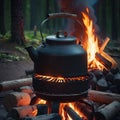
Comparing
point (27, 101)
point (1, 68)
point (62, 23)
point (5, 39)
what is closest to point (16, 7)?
point (5, 39)

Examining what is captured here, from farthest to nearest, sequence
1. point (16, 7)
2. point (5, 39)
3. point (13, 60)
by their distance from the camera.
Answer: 1. point (5, 39)
2. point (16, 7)
3. point (13, 60)

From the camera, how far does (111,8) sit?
21.2 m

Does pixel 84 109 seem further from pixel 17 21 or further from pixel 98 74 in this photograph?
pixel 17 21

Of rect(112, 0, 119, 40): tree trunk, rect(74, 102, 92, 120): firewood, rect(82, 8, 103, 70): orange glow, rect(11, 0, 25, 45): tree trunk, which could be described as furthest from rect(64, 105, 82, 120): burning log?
rect(112, 0, 119, 40): tree trunk

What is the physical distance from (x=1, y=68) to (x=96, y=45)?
10.8 feet

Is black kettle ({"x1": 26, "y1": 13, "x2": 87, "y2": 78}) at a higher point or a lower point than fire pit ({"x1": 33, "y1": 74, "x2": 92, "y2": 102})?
higher

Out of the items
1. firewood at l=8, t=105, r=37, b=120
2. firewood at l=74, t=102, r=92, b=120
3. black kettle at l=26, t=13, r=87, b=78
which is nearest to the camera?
black kettle at l=26, t=13, r=87, b=78

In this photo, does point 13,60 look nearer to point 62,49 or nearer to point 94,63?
point 94,63

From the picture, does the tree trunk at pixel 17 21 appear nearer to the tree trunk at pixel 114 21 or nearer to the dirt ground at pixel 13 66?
the dirt ground at pixel 13 66

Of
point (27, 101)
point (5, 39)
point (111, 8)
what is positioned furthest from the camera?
point (111, 8)

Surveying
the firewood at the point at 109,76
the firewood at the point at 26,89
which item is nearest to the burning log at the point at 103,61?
the firewood at the point at 109,76

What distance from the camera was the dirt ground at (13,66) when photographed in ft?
31.7

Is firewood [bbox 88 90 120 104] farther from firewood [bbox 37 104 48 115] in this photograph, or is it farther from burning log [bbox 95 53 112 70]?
burning log [bbox 95 53 112 70]

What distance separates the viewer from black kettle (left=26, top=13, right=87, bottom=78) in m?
4.77
